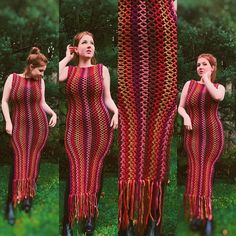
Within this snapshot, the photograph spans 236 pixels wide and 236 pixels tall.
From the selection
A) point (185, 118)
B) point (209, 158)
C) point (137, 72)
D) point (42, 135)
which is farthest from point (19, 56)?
point (209, 158)

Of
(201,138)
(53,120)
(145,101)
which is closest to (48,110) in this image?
(53,120)

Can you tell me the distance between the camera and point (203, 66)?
423 centimetres

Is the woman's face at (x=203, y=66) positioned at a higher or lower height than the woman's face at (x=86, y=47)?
lower

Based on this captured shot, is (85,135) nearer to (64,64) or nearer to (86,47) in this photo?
(64,64)

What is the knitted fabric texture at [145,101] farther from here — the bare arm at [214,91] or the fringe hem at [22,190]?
the fringe hem at [22,190]

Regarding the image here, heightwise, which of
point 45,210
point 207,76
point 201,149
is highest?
point 207,76

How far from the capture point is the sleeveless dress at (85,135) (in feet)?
14.1

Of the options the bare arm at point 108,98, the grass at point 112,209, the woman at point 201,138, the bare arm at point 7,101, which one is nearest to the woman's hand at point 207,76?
the woman at point 201,138

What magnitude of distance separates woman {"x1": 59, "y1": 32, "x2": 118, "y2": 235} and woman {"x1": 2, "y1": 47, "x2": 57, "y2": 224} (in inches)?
7.2

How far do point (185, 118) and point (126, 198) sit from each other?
2.52 feet

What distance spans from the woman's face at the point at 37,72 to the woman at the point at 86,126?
5.7 inches

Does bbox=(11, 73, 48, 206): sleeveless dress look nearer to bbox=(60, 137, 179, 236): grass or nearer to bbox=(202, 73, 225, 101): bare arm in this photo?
bbox=(60, 137, 179, 236): grass

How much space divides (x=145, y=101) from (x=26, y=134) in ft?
3.14

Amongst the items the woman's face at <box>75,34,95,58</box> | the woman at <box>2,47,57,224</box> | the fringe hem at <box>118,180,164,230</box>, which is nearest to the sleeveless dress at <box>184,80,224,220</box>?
the fringe hem at <box>118,180,164,230</box>
